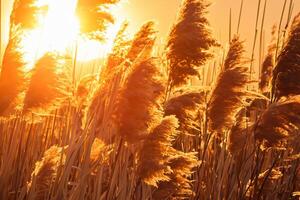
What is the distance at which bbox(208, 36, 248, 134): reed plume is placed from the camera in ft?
14.0

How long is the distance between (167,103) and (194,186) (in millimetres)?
892

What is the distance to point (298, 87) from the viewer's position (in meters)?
4.24

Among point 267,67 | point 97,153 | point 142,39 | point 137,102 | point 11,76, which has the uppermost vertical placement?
point 267,67

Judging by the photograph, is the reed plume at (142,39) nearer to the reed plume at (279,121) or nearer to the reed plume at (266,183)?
the reed plume at (279,121)

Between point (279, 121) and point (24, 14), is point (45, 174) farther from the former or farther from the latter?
point (279, 121)

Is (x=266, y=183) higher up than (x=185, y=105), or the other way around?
(x=185, y=105)

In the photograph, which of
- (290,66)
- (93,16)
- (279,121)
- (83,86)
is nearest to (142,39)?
(93,16)

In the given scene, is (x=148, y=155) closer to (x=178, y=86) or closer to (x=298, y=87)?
(x=178, y=86)

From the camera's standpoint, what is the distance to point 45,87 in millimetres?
3633

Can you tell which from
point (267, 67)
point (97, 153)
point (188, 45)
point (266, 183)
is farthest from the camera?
point (267, 67)

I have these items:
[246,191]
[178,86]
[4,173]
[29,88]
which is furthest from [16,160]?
[246,191]

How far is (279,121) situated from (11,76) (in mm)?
2051

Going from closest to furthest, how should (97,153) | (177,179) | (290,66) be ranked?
(97,153) → (177,179) → (290,66)

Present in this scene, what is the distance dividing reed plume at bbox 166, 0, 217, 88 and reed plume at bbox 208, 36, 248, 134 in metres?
0.38
